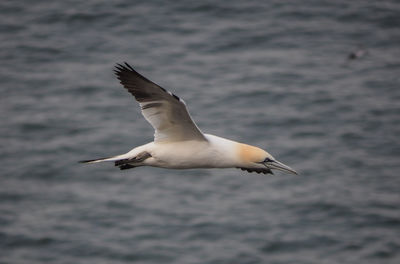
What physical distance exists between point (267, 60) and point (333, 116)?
4916 mm

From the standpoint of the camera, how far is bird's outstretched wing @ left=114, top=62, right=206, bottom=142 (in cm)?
1071

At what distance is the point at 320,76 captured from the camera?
3159cm

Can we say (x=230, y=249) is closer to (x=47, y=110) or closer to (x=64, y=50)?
(x=47, y=110)

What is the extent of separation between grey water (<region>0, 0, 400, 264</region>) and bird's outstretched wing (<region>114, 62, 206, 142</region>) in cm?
1250

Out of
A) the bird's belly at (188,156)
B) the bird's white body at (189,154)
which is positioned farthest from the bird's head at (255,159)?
the bird's belly at (188,156)

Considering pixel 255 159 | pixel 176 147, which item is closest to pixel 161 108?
pixel 176 147

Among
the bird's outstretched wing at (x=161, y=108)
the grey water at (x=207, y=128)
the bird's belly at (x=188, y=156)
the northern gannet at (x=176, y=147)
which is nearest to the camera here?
the bird's outstretched wing at (x=161, y=108)

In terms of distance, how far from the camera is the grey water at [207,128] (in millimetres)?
24312

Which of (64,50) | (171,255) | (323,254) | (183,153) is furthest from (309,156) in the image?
(183,153)

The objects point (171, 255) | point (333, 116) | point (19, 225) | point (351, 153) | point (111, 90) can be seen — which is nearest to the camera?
point (171, 255)

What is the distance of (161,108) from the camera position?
11133 mm

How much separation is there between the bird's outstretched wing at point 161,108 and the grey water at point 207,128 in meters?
12.5

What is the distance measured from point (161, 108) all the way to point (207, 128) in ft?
56.0

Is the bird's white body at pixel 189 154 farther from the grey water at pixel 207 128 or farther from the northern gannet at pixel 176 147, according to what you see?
the grey water at pixel 207 128
